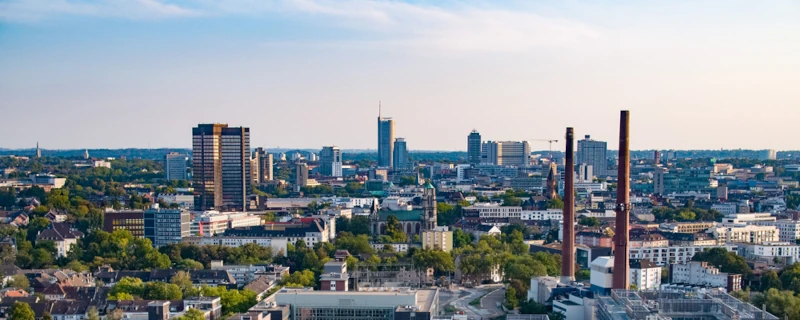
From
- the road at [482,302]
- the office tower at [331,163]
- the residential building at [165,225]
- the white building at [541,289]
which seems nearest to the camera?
the white building at [541,289]

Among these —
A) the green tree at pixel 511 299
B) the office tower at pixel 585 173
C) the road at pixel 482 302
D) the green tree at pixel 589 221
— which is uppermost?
the office tower at pixel 585 173

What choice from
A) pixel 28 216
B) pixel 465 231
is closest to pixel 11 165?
pixel 28 216

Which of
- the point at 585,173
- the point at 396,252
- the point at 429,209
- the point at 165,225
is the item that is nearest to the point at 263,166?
the point at 585,173

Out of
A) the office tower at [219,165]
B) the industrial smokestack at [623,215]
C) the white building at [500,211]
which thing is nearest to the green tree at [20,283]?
the industrial smokestack at [623,215]

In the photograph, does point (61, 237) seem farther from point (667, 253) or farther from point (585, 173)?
point (585, 173)

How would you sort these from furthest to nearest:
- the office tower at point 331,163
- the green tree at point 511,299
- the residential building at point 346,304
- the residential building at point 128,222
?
the office tower at point 331,163 < the residential building at point 128,222 < the green tree at point 511,299 < the residential building at point 346,304

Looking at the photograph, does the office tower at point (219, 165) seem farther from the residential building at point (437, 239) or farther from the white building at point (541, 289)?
the white building at point (541, 289)

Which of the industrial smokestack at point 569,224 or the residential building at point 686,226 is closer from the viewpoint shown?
the industrial smokestack at point 569,224
